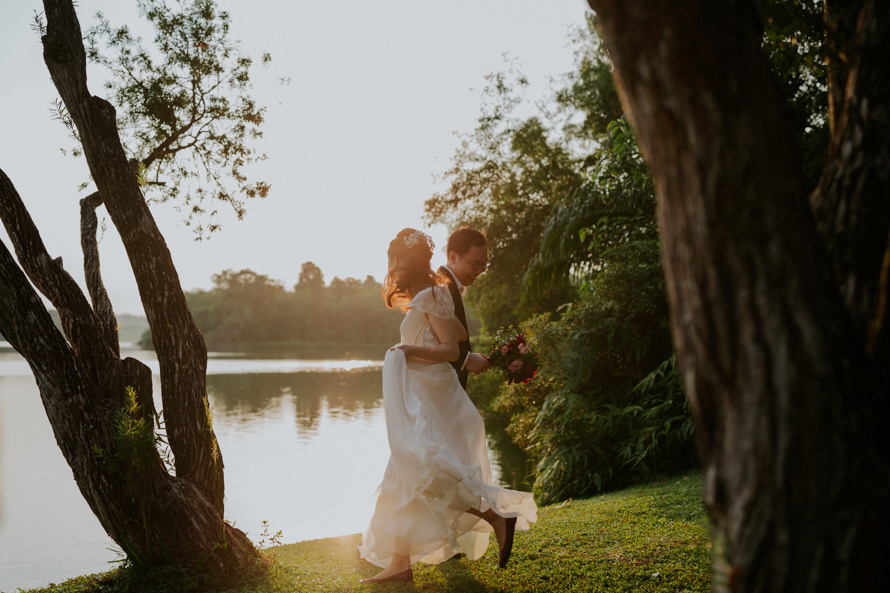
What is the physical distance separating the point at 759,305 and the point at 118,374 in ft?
13.5

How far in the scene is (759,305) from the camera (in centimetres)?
153

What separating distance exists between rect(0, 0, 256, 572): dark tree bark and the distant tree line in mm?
77105

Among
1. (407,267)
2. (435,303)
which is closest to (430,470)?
(435,303)

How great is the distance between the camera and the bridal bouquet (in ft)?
16.2

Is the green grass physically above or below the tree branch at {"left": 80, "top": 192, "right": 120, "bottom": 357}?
below

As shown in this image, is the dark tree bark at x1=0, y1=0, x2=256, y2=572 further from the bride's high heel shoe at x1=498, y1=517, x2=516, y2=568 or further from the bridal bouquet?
the bridal bouquet

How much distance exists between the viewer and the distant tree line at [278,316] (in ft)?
269

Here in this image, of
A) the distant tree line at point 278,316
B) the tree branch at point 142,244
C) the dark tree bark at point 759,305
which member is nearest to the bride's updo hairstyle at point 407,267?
the tree branch at point 142,244

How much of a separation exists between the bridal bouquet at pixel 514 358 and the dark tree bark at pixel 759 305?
3.28 meters

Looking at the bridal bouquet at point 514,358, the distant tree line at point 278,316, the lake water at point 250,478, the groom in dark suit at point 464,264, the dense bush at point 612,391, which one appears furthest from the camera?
the distant tree line at point 278,316

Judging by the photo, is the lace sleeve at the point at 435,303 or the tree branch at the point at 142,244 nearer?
the lace sleeve at the point at 435,303

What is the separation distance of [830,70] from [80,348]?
4.43 m

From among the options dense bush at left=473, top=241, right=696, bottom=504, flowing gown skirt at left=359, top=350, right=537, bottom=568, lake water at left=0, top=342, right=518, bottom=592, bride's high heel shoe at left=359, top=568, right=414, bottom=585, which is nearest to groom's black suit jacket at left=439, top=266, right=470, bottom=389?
flowing gown skirt at left=359, top=350, right=537, bottom=568

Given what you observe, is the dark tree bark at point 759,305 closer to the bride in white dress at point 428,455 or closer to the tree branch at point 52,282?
the bride in white dress at point 428,455
